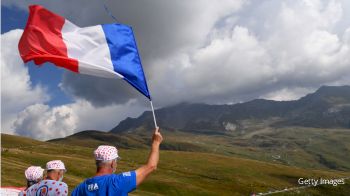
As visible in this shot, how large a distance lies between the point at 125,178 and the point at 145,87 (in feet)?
14.1

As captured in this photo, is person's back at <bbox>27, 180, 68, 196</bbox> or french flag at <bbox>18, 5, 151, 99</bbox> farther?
french flag at <bbox>18, 5, 151, 99</bbox>

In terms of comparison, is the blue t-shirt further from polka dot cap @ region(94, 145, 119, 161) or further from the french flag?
the french flag

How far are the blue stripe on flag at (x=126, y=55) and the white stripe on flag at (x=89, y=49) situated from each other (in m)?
0.21

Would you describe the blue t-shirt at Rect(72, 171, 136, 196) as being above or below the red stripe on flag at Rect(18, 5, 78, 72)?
below

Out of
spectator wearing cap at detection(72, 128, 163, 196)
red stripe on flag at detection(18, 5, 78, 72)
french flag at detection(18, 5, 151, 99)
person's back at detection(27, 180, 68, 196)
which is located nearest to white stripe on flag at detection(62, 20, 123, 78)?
french flag at detection(18, 5, 151, 99)

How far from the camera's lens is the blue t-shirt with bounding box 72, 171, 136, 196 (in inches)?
340

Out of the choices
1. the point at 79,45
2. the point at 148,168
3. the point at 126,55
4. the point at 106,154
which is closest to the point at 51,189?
the point at 106,154

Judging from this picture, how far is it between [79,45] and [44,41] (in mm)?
1093

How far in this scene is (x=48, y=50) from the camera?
14.1m

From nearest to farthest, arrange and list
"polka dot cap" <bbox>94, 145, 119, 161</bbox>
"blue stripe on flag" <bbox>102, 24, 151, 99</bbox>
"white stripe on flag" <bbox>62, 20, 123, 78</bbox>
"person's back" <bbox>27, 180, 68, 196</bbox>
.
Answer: "polka dot cap" <bbox>94, 145, 119, 161</bbox> < "person's back" <bbox>27, 180, 68, 196</bbox> < "blue stripe on flag" <bbox>102, 24, 151, 99</bbox> < "white stripe on flag" <bbox>62, 20, 123, 78</bbox>

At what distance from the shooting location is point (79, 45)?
14250 mm

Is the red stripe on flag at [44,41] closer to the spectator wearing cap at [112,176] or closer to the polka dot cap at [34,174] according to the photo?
the polka dot cap at [34,174]

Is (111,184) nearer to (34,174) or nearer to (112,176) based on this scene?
(112,176)

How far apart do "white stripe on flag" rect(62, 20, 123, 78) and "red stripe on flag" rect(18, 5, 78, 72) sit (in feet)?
0.68
